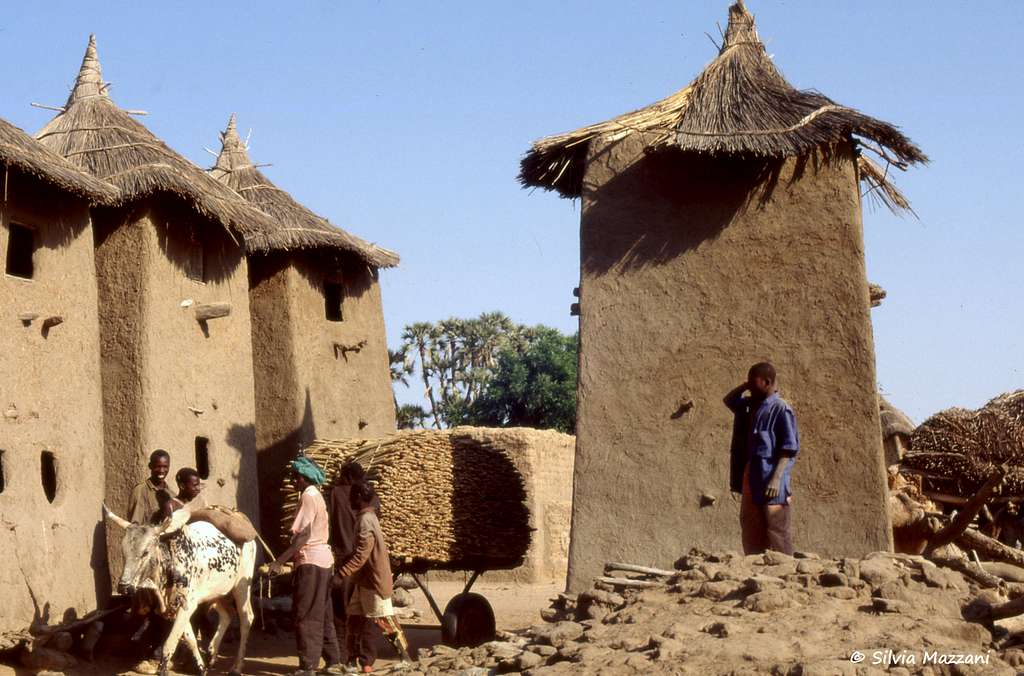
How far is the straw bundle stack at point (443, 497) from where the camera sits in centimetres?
1183

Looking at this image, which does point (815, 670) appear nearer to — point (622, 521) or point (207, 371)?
point (622, 521)

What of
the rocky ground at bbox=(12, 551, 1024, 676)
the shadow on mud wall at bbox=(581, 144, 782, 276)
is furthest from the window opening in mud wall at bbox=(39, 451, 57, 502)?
the shadow on mud wall at bbox=(581, 144, 782, 276)

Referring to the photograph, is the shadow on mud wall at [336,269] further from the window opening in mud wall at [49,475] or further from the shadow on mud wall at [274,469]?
the window opening in mud wall at [49,475]

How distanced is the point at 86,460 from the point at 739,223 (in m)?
7.02

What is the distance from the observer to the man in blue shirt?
28.6 feet

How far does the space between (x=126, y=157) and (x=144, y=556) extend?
6.27m

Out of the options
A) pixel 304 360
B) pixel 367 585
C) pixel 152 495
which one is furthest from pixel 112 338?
pixel 367 585

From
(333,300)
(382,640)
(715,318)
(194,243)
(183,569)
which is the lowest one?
(382,640)

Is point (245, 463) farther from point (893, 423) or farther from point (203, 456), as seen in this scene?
point (893, 423)

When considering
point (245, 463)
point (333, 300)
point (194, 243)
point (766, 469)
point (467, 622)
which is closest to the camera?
point (766, 469)

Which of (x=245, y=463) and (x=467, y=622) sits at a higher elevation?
(x=245, y=463)

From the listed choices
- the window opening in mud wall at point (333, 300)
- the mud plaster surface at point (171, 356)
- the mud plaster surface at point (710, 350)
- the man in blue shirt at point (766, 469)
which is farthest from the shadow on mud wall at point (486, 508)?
the window opening in mud wall at point (333, 300)

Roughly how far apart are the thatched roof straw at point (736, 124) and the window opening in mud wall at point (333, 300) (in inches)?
319

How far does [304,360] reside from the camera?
60.2 ft
